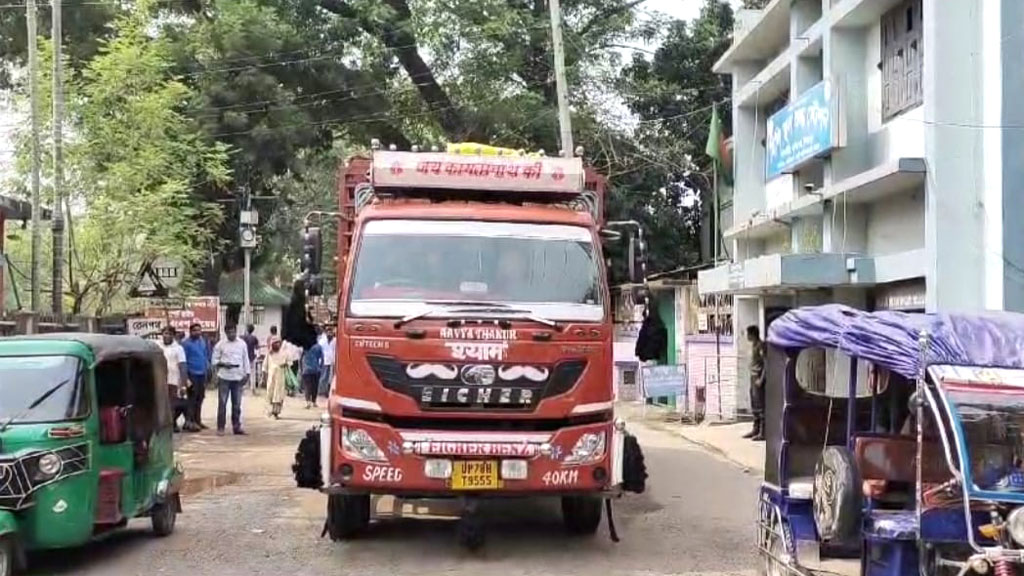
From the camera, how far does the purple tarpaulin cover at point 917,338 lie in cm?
630

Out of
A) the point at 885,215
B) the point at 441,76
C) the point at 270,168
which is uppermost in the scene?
the point at 441,76

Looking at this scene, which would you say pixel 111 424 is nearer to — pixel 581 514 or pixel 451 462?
pixel 451 462

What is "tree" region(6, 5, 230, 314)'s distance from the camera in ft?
63.7

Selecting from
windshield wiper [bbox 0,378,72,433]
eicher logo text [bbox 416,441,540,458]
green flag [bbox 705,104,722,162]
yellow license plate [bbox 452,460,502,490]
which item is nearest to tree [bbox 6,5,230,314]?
windshield wiper [bbox 0,378,72,433]

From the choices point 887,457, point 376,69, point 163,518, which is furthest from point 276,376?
point 887,457

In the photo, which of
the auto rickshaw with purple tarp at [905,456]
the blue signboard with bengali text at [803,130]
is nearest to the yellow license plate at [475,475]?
the auto rickshaw with purple tarp at [905,456]

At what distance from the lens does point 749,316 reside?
2419 centimetres

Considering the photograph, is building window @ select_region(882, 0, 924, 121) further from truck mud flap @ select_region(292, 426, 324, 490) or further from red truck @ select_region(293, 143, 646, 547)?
truck mud flap @ select_region(292, 426, 324, 490)

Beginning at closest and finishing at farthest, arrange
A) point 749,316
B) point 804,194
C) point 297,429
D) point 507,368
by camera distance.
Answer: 1. point 507,368
2. point 804,194
3. point 297,429
4. point 749,316

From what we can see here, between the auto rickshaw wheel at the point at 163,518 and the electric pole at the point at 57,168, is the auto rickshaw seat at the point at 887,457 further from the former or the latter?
the electric pole at the point at 57,168

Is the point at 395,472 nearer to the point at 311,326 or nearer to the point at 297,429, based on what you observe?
the point at 311,326

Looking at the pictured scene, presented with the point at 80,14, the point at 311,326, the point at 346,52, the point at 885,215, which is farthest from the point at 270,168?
the point at 311,326

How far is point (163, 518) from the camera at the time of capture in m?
10.5

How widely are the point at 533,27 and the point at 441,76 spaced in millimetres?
2802
